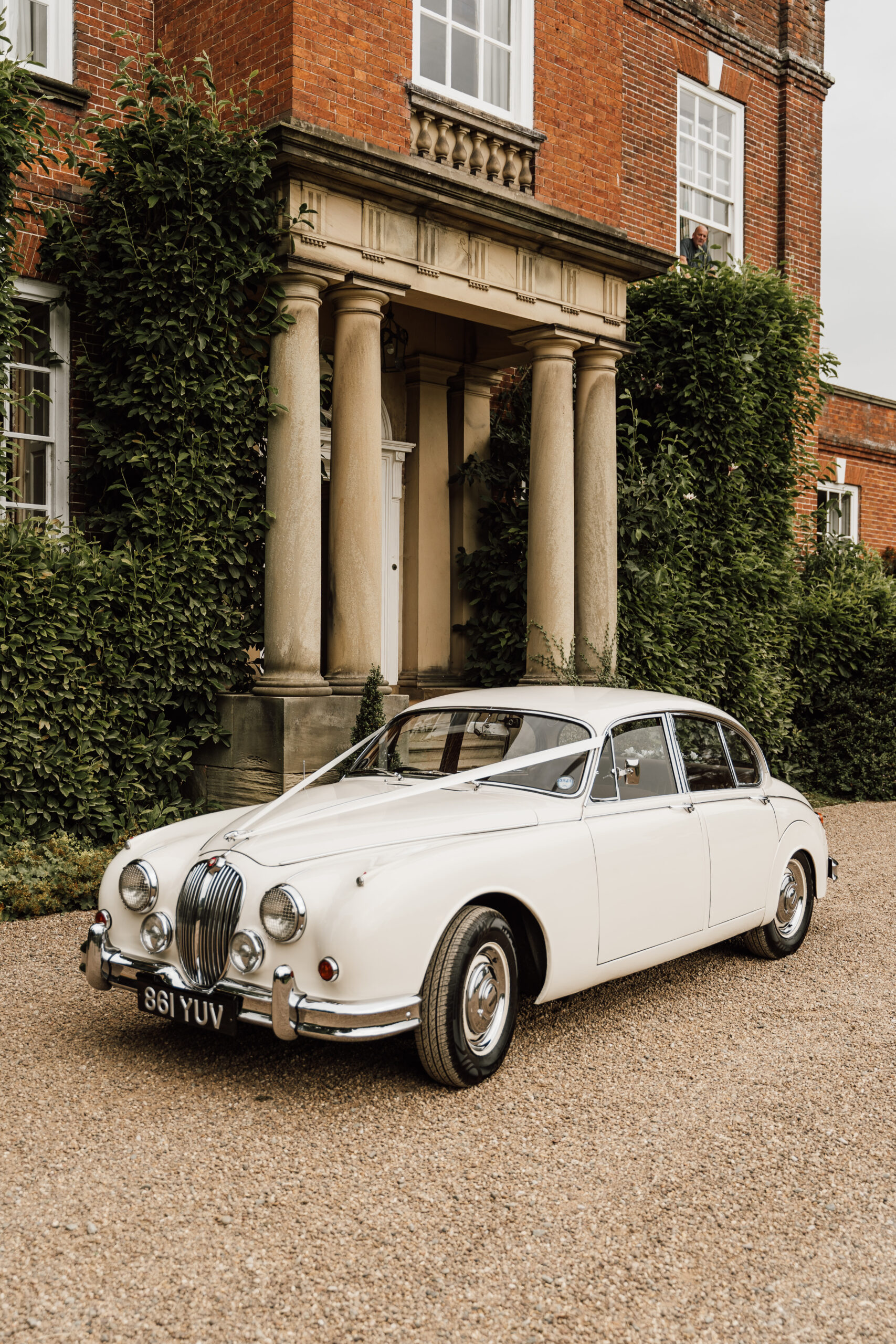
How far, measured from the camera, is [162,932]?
13.8ft

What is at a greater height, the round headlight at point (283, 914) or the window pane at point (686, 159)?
the window pane at point (686, 159)

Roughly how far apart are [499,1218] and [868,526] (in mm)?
19190

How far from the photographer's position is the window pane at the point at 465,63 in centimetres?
1009

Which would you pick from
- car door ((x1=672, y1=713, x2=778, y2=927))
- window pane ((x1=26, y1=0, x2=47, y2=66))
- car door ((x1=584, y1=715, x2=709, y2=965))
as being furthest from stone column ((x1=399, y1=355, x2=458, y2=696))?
car door ((x1=584, y1=715, x2=709, y2=965))

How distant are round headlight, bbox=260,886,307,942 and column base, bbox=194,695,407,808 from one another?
4.26 meters

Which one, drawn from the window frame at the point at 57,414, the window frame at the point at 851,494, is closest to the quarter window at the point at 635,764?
the window frame at the point at 57,414

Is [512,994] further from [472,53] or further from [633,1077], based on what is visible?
[472,53]

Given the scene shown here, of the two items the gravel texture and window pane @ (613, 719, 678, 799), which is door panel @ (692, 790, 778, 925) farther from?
the gravel texture

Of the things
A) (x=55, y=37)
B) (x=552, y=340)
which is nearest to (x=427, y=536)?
(x=552, y=340)

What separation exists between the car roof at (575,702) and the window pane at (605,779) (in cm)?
9

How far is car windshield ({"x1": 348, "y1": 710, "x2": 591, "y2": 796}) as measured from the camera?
498cm

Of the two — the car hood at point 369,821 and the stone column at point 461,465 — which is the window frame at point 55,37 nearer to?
the stone column at point 461,465

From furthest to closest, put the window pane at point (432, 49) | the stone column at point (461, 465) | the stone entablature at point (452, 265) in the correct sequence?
the stone column at point (461, 465) → the window pane at point (432, 49) → the stone entablature at point (452, 265)

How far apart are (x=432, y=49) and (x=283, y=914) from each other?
27.8ft
